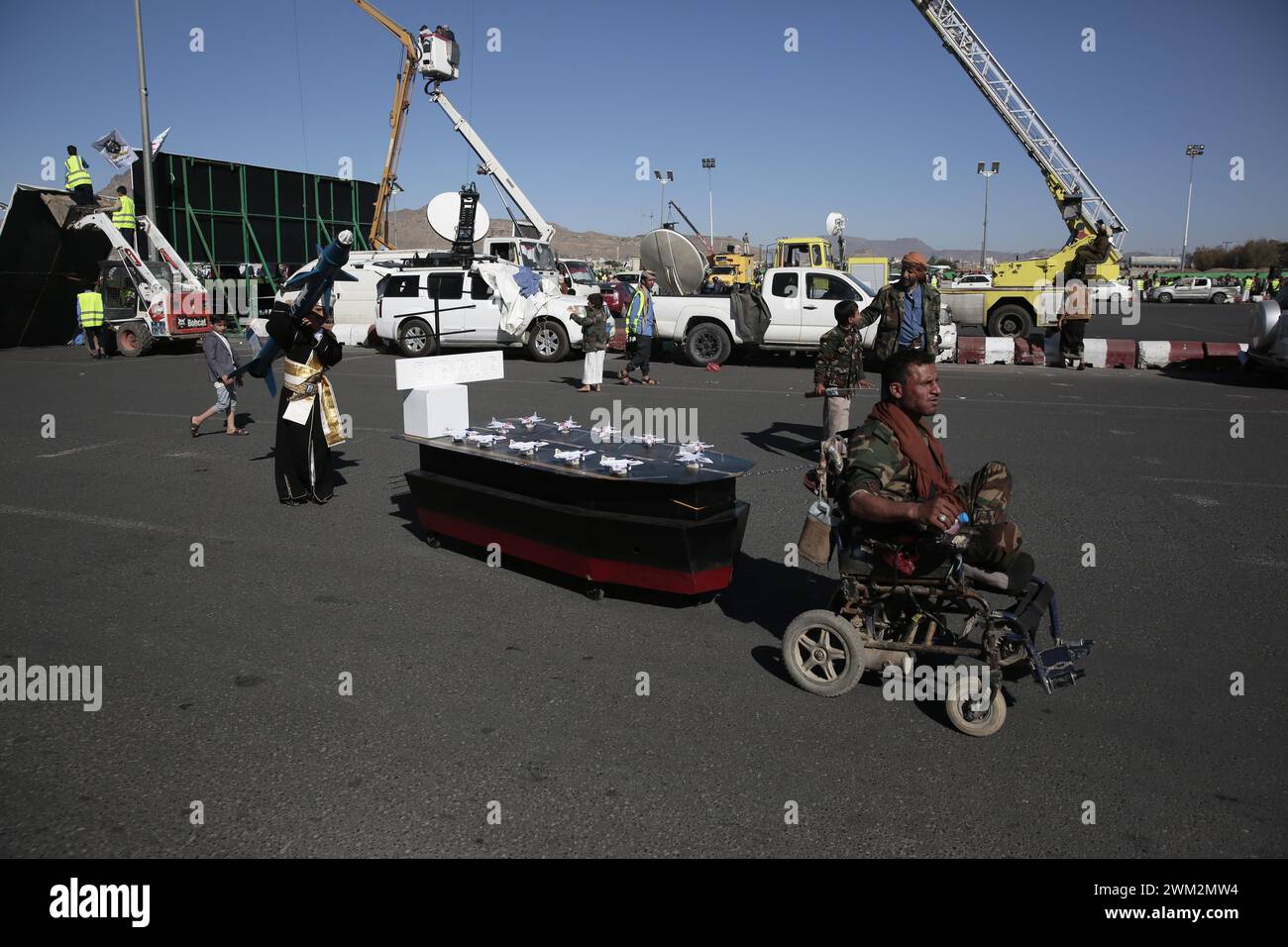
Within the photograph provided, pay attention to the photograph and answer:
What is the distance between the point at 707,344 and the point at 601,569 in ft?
45.9

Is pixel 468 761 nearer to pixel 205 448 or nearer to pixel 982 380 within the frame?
pixel 205 448

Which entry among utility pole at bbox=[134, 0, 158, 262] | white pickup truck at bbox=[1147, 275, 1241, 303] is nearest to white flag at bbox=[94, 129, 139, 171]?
utility pole at bbox=[134, 0, 158, 262]

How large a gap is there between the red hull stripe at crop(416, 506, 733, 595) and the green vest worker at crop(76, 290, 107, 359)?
17.9 metres

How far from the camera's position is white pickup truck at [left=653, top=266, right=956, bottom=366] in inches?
733

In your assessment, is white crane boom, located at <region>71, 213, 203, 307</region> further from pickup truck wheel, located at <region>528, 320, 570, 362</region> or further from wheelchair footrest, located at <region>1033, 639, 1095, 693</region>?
wheelchair footrest, located at <region>1033, 639, 1095, 693</region>

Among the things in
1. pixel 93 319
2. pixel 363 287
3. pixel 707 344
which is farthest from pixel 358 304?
pixel 707 344

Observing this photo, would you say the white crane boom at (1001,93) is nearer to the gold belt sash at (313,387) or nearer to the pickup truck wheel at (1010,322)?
the pickup truck wheel at (1010,322)

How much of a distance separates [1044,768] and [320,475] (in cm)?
641

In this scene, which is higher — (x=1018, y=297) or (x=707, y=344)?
(x=1018, y=297)

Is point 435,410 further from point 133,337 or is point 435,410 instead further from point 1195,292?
point 1195,292

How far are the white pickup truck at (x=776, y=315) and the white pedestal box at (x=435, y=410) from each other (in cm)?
1212

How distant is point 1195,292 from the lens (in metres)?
49.8
